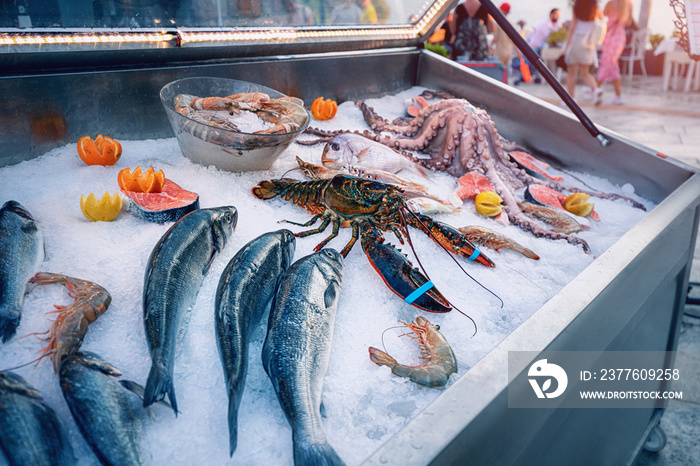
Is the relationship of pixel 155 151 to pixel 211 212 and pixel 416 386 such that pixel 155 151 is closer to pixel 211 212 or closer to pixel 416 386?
pixel 211 212

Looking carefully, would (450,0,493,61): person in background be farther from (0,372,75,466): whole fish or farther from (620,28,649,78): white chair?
(620,28,649,78): white chair

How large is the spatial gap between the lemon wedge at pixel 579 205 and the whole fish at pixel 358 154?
88 centimetres

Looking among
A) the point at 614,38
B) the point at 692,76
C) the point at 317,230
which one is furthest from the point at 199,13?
the point at 692,76

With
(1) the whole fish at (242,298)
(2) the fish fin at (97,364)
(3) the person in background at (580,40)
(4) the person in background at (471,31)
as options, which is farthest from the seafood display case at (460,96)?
(3) the person in background at (580,40)

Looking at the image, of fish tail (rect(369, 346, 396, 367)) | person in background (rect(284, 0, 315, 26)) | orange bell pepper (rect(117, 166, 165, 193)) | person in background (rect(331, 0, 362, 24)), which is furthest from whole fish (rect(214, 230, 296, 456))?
person in background (rect(331, 0, 362, 24))

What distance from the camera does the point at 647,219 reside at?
178 centimetres

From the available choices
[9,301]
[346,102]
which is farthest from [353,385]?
[346,102]

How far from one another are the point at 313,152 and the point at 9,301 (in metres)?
1.61

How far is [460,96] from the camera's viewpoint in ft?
11.5

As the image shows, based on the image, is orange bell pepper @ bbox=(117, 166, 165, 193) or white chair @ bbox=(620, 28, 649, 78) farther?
white chair @ bbox=(620, 28, 649, 78)

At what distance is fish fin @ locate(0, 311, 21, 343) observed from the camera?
1.09 m

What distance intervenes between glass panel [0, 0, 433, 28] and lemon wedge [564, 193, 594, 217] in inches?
72.4

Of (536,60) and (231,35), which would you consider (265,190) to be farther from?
(536,60)

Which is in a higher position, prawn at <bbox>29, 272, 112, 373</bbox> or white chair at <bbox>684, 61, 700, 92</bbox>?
prawn at <bbox>29, 272, 112, 373</bbox>
